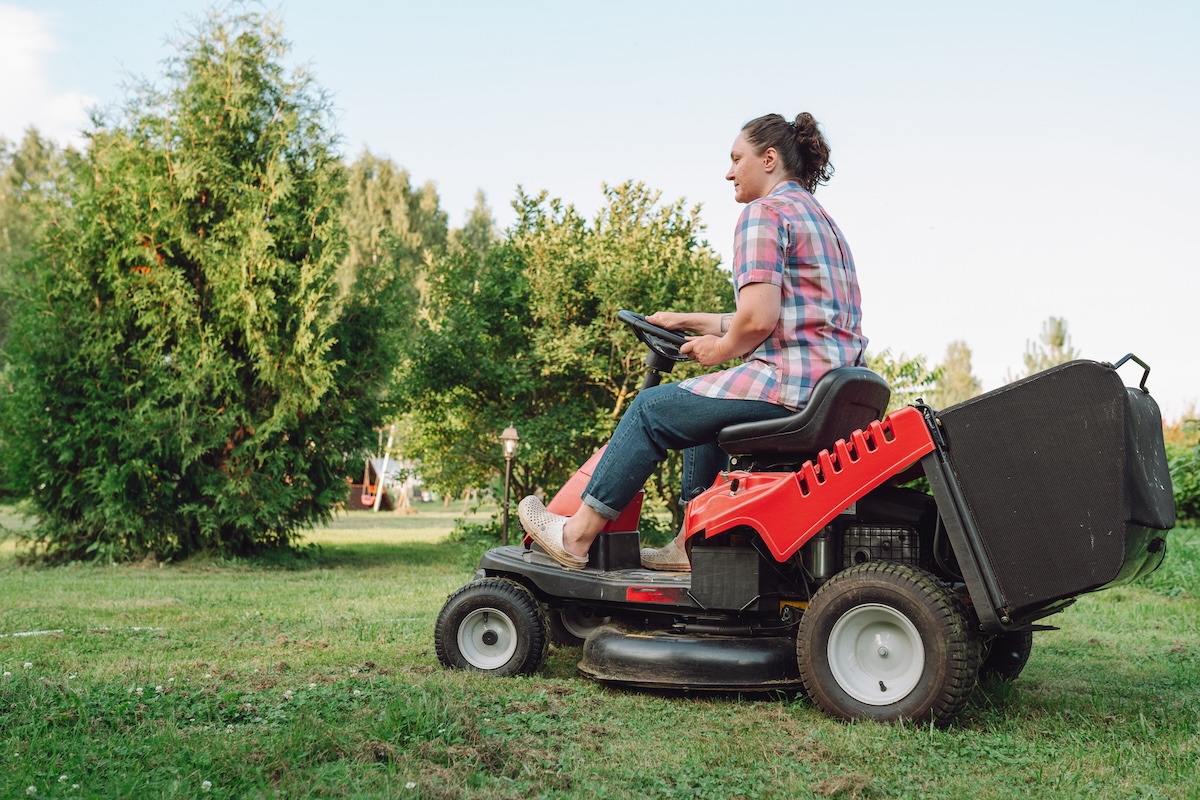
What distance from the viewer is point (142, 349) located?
429 inches

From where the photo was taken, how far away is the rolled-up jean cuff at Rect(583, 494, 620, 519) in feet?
12.5

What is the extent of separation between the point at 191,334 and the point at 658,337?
8292 mm

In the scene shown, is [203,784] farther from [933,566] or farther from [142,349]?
[142,349]

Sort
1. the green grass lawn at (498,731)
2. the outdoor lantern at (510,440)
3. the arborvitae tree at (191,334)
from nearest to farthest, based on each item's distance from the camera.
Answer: the green grass lawn at (498,731) → the arborvitae tree at (191,334) → the outdoor lantern at (510,440)

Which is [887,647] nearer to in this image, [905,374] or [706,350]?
[706,350]

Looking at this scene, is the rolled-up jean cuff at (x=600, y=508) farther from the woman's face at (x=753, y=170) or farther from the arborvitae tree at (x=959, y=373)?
the arborvitae tree at (x=959, y=373)

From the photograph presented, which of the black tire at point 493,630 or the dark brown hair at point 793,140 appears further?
the black tire at point 493,630

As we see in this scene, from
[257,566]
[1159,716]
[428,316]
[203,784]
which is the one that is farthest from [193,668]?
[428,316]

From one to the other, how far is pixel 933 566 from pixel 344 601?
4.88 metres

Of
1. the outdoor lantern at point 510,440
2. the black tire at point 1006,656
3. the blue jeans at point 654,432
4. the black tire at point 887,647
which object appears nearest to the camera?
the black tire at point 887,647

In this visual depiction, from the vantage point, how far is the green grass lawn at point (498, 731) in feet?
8.36

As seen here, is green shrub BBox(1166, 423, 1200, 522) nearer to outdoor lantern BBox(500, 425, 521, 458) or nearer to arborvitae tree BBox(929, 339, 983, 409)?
outdoor lantern BBox(500, 425, 521, 458)

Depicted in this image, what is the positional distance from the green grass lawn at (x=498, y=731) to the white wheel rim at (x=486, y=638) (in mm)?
146

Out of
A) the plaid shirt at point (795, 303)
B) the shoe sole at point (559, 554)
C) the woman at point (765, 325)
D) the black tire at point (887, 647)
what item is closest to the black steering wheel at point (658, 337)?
the woman at point (765, 325)
